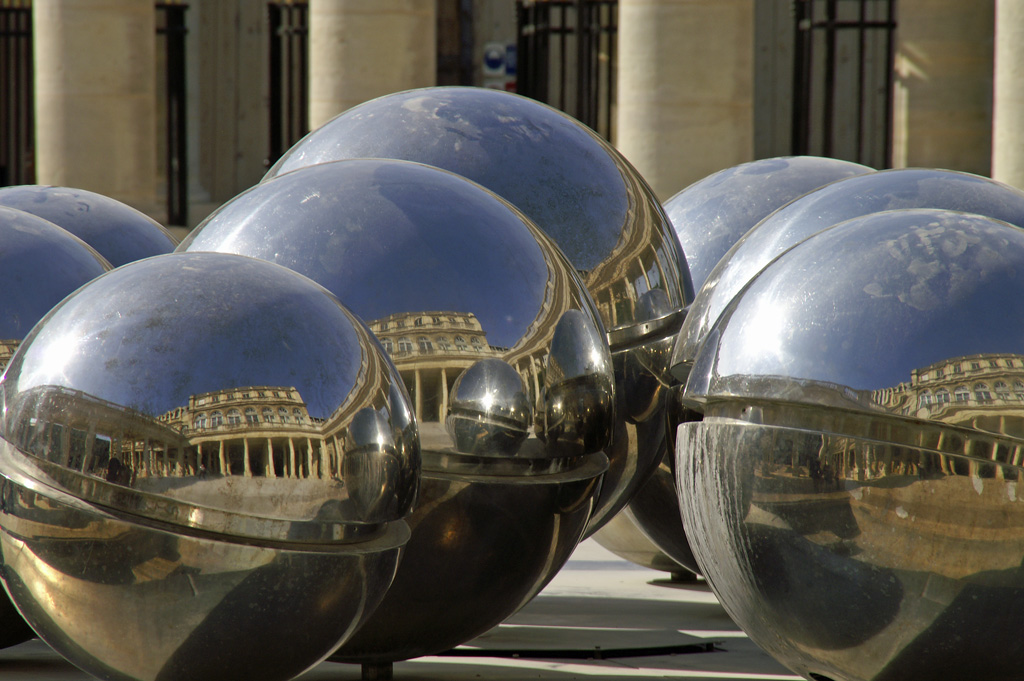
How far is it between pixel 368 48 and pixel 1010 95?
6956mm

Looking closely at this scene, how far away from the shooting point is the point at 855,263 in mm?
4617

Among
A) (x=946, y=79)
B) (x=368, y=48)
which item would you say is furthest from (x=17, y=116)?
(x=946, y=79)

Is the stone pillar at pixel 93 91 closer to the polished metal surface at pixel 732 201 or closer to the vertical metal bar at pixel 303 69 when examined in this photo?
the vertical metal bar at pixel 303 69

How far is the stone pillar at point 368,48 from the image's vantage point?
16.7 m

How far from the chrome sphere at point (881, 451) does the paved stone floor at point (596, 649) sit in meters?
1.27

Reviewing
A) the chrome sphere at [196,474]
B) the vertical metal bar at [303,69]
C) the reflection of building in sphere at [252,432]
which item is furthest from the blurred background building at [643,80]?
the reflection of building in sphere at [252,432]

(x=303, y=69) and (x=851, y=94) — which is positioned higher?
A: (x=303, y=69)

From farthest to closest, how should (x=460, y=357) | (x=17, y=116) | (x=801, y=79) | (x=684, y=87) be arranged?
(x=17, y=116), (x=801, y=79), (x=684, y=87), (x=460, y=357)

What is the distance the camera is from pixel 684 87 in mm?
15516

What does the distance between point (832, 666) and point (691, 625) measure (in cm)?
227

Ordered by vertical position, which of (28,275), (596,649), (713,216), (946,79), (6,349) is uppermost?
(946,79)

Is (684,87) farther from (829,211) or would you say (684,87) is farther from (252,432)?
(252,432)

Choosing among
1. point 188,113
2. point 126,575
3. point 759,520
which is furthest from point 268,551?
point 188,113

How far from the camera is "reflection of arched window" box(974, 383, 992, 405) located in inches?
171
